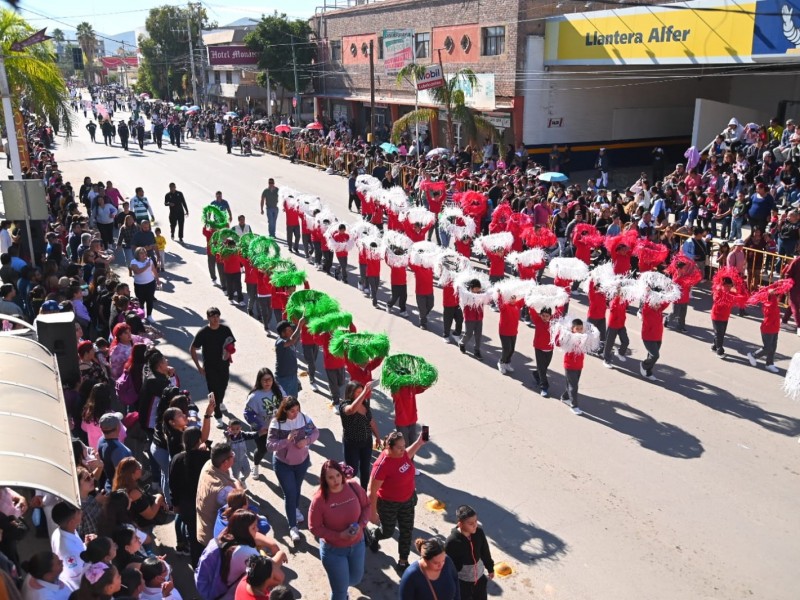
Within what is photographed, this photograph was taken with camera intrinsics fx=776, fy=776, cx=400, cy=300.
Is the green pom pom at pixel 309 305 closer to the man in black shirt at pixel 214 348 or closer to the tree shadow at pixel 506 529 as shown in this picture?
the man in black shirt at pixel 214 348

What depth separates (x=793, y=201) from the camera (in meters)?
17.9

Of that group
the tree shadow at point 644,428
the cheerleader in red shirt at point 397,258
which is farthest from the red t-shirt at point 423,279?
the tree shadow at point 644,428

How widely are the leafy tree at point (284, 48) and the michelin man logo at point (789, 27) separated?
109 ft

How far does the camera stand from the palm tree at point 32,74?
66.9 feet

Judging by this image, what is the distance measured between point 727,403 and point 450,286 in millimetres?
4431

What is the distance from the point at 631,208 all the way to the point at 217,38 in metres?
51.9

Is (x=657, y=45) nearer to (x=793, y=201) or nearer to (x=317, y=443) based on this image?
(x=793, y=201)

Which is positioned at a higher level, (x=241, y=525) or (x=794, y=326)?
(x=241, y=525)

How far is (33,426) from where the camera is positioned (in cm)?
542

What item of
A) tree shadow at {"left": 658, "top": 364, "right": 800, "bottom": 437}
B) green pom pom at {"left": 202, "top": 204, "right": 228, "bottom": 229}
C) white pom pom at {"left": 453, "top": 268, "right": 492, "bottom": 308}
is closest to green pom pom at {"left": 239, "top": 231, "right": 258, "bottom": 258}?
green pom pom at {"left": 202, "top": 204, "right": 228, "bottom": 229}

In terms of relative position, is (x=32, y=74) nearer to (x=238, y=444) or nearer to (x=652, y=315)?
(x=238, y=444)

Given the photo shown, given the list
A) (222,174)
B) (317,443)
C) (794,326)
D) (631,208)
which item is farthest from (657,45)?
(317,443)

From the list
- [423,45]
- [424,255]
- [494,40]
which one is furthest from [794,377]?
[423,45]

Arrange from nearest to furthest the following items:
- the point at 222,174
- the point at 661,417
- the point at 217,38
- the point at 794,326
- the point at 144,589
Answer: the point at 144,589 < the point at 661,417 < the point at 794,326 < the point at 222,174 < the point at 217,38
